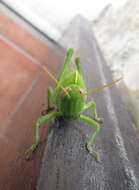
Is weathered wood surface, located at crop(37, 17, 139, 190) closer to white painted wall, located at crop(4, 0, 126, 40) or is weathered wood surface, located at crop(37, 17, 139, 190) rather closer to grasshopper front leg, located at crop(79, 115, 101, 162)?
grasshopper front leg, located at crop(79, 115, 101, 162)

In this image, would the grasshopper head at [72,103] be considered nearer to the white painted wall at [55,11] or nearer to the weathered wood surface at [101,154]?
the weathered wood surface at [101,154]

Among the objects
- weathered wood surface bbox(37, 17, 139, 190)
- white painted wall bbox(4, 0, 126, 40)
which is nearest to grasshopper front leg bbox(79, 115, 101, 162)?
weathered wood surface bbox(37, 17, 139, 190)

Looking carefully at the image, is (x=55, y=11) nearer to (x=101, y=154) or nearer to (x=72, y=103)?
(x=72, y=103)

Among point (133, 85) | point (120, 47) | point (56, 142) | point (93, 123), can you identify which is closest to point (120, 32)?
point (120, 47)

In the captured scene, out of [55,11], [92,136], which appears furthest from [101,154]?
[55,11]

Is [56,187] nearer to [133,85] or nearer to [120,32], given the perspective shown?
[133,85]
